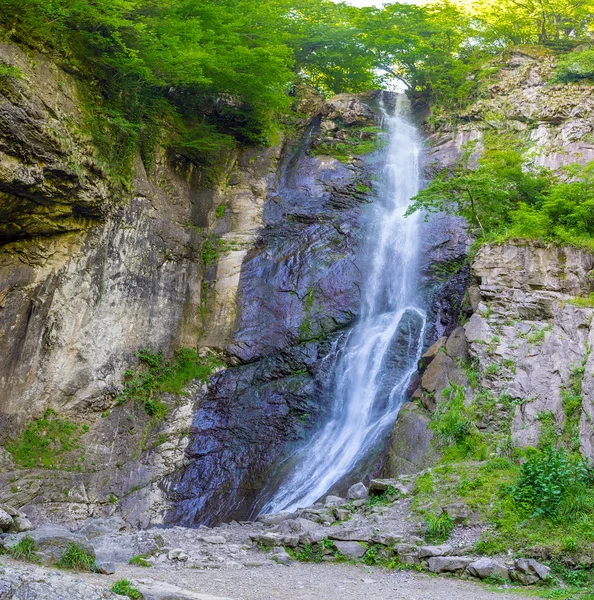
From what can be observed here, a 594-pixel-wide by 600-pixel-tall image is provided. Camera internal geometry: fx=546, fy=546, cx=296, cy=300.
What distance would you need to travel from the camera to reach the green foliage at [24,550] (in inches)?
229

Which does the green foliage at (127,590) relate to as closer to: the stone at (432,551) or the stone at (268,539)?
the stone at (268,539)

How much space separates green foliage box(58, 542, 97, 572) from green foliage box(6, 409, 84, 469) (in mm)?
7030

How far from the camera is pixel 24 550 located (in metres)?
5.88

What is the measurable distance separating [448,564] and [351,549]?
4.39ft

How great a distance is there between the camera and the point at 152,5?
14.1m

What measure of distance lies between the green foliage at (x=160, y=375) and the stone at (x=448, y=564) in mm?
9193

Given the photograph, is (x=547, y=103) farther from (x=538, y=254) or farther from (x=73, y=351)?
(x=73, y=351)

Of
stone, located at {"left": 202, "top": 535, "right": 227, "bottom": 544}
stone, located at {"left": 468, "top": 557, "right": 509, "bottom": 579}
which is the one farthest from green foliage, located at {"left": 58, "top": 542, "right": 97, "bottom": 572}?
stone, located at {"left": 468, "top": 557, "right": 509, "bottom": 579}

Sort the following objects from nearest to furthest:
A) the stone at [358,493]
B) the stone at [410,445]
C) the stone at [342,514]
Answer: the stone at [342,514], the stone at [358,493], the stone at [410,445]

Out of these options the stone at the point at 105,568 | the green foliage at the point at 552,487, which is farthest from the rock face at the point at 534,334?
the stone at the point at 105,568

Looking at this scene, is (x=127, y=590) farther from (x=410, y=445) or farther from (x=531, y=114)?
(x=531, y=114)

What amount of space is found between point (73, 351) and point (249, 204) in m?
8.12

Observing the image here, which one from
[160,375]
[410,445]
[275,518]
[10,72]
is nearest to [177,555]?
[275,518]

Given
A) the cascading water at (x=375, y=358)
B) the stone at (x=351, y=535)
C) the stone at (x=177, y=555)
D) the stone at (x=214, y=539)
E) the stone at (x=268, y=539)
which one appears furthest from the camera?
the cascading water at (x=375, y=358)
